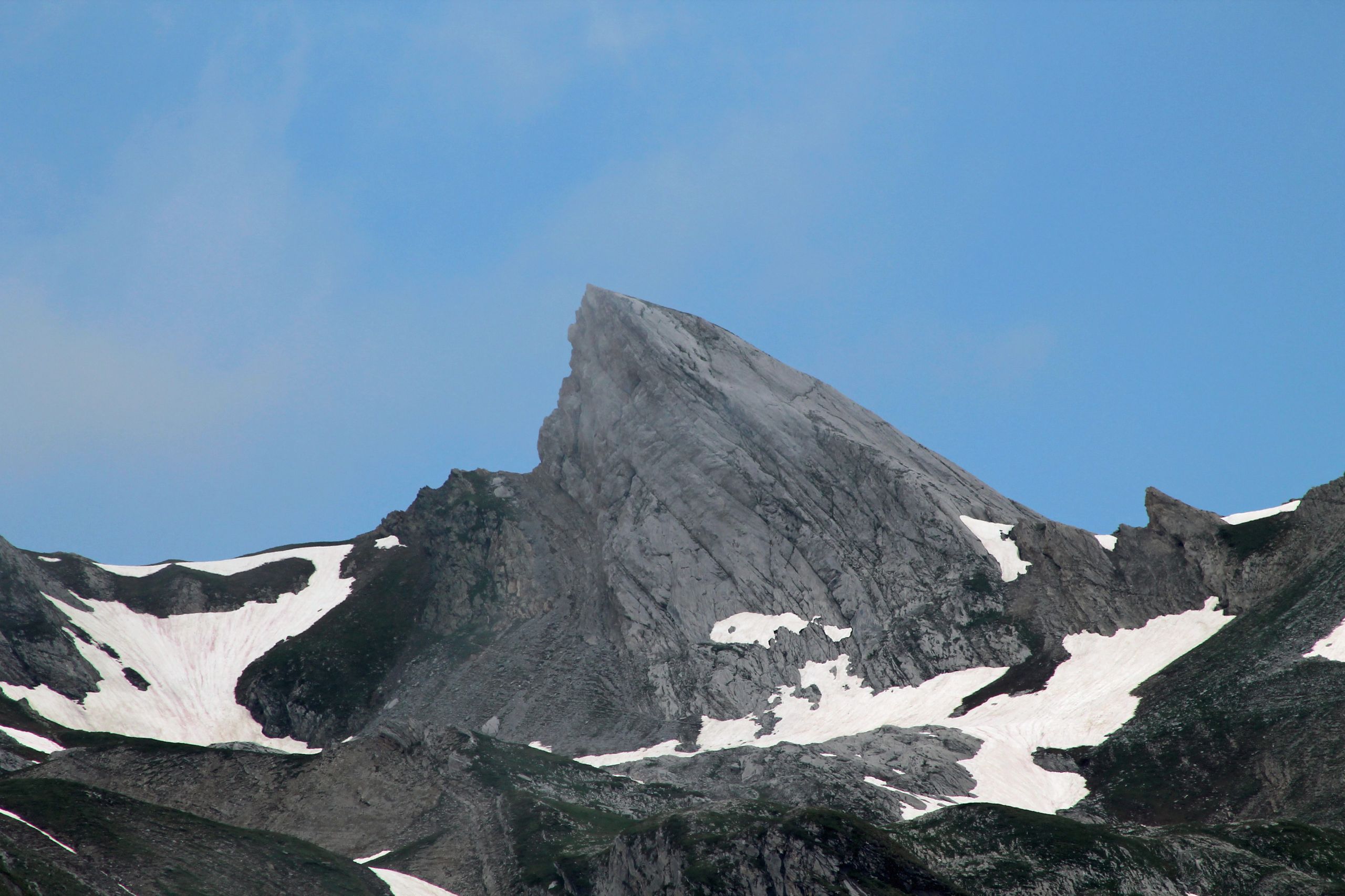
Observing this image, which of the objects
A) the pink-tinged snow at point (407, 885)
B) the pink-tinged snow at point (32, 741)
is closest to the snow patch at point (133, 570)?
the pink-tinged snow at point (32, 741)

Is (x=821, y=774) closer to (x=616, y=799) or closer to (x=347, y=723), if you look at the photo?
(x=616, y=799)

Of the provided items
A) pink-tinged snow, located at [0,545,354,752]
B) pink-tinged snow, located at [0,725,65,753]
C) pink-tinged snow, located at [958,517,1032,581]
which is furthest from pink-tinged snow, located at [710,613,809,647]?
pink-tinged snow, located at [0,725,65,753]

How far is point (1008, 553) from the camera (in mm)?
111250

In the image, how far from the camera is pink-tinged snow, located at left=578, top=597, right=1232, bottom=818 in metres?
80.4

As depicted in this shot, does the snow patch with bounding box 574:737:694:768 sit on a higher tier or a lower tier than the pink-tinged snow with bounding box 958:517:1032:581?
lower

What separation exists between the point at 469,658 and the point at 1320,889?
80707 millimetres

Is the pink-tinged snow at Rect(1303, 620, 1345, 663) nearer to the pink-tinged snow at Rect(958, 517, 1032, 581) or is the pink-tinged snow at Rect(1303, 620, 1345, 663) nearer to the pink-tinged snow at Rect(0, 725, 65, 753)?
the pink-tinged snow at Rect(958, 517, 1032, 581)

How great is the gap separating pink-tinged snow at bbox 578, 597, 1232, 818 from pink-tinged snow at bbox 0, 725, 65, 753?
38827 millimetres

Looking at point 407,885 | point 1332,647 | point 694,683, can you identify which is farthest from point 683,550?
point 407,885

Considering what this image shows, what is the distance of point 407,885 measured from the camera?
60.7 metres

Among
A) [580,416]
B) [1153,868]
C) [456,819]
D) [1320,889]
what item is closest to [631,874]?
[456,819]

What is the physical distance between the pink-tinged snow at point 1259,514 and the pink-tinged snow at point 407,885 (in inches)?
2864

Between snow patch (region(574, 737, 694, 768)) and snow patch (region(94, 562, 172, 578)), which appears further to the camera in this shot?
snow patch (region(94, 562, 172, 578))

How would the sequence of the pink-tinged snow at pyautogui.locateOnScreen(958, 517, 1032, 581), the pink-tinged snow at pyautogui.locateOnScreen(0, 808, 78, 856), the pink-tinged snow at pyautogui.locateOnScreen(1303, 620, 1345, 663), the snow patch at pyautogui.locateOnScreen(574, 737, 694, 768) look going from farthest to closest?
the pink-tinged snow at pyautogui.locateOnScreen(958, 517, 1032, 581)
the snow patch at pyautogui.locateOnScreen(574, 737, 694, 768)
the pink-tinged snow at pyautogui.locateOnScreen(1303, 620, 1345, 663)
the pink-tinged snow at pyautogui.locateOnScreen(0, 808, 78, 856)
